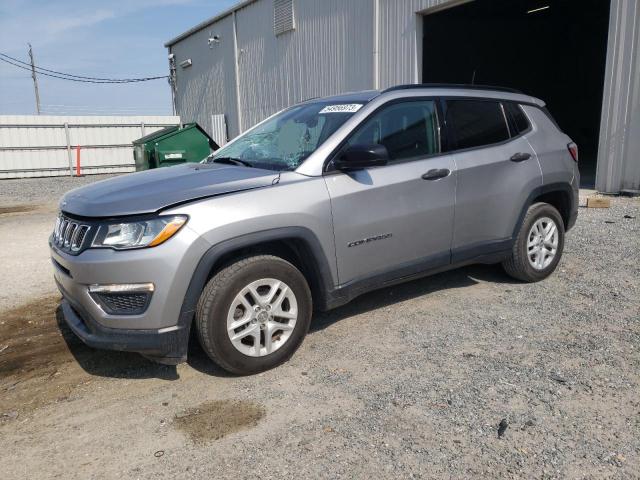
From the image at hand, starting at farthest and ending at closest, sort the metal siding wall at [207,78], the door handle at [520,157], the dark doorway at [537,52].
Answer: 1. the metal siding wall at [207,78]
2. the dark doorway at [537,52]
3. the door handle at [520,157]

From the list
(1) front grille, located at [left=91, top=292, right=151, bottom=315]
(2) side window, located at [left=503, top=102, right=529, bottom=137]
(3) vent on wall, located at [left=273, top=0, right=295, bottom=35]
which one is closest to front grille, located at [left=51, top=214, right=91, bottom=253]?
(1) front grille, located at [left=91, top=292, right=151, bottom=315]

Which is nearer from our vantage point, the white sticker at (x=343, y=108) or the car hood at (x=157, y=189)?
the car hood at (x=157, y=189)

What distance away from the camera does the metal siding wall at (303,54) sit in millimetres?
13898

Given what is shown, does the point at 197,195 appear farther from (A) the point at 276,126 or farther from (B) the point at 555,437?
(B) the point at 555,437

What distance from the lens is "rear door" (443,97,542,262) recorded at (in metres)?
4.37

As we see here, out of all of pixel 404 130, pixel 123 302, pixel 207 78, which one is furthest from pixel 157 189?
pixel 207 78

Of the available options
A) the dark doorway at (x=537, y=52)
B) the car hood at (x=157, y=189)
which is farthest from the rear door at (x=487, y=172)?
the dark doorway at (x=537, y=52)

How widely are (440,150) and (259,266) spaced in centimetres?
186

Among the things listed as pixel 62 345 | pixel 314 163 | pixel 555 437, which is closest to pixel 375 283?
pixel 314 163

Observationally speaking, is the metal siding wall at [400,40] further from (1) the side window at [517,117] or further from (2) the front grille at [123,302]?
(2) the front grille at [123,302]

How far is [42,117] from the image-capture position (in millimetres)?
20281

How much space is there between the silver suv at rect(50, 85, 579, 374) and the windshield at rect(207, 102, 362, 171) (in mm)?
17

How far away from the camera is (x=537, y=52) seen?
2378 cm

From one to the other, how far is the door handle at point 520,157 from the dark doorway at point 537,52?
14.9 metres
